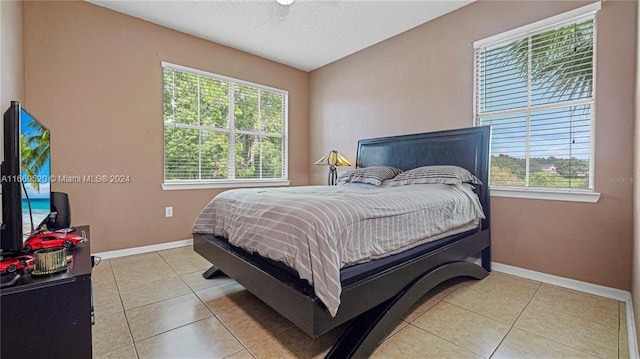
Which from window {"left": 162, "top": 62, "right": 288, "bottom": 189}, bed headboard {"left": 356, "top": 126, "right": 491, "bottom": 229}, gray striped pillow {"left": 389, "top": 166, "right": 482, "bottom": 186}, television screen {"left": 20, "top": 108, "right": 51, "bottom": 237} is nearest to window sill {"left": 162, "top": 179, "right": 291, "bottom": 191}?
window {"left": 162, "top": 62, "right": 288, "bottom": 189}

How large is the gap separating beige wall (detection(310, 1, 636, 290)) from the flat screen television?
10.1ft

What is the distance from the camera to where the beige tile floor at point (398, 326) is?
4.77 feet

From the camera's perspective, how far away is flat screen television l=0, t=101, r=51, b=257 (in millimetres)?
1003

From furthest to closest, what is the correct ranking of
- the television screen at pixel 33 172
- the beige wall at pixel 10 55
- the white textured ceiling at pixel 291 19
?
the white textured ceiling at pixel 291 19, the beige wall at pixel 10 55, the television screen at pixel 33 172

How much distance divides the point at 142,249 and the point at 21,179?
236 cm

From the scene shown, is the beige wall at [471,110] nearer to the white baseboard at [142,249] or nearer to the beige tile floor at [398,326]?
the beige tile floor at [398,326]

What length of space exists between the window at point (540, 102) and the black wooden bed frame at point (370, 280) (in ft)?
0.70

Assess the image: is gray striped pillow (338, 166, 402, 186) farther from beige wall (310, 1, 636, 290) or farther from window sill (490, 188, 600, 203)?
window sill (490, 188, 600, 203)

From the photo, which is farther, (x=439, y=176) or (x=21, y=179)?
(x=439, y=176)

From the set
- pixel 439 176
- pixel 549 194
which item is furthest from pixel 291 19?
pixel 549 194

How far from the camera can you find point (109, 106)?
2920 millimetres

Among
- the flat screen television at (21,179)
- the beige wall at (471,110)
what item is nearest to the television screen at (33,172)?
the flat screen television at (21,179)

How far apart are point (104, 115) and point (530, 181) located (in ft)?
13.3

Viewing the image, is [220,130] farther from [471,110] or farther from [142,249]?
[471,110]
